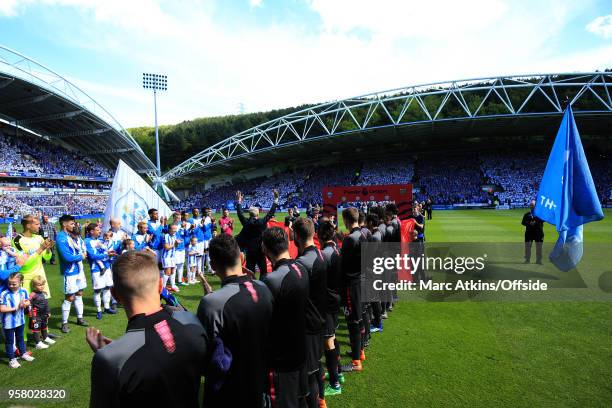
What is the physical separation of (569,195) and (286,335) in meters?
6.60

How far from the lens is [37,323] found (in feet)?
18.7

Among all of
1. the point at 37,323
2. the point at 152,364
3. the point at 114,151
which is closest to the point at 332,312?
the point at 152,364

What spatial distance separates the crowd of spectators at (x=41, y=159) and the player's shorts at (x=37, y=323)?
45.9 meters

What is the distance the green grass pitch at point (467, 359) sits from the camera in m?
4.10

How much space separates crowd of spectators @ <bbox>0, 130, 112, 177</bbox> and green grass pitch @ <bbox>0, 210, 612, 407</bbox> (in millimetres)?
46262

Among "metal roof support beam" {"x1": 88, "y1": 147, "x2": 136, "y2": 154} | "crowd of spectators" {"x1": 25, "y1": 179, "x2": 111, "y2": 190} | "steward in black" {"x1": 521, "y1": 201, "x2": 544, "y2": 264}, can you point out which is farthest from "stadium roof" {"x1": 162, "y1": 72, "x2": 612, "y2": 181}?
"steward in black" {"x1": 521, "y1": 201, "x2": 544, "y2": 264}

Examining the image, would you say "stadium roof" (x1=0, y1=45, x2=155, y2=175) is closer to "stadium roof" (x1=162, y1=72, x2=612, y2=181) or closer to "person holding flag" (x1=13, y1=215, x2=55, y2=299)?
"stadium roof" (x1=162, y1=72, x2=612, y2=181)

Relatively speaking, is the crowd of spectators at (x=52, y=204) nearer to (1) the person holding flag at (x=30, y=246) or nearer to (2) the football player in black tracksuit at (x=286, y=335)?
(1) the person holding flag at (x=30, y=246)

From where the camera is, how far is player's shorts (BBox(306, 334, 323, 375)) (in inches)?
136

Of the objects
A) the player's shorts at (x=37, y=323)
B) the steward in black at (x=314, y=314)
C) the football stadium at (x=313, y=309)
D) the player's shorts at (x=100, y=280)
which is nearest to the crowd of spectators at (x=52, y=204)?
the football stadium at (x=313, y=309)

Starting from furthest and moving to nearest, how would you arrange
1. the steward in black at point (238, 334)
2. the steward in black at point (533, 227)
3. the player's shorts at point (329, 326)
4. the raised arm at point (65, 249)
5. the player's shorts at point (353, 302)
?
the steward in black at point (533, 227)
the raised arm at point (65, 249)
the player's shorts at point (353, 302)
the player's shorts at point (329, 326)
the steward in black at point (238, 334)

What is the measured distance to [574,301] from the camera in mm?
7410

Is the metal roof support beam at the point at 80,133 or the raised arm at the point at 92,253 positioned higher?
the metal roof support beam at the point at 80,133

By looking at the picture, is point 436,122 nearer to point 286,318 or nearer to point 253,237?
point 253,237
